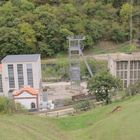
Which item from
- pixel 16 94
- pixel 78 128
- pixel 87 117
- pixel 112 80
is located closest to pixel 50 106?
pixel 16 94

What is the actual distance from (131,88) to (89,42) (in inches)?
792

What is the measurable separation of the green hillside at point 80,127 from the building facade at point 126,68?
53.1ft

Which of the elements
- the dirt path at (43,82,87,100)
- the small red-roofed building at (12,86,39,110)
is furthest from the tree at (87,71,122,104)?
the dirt path at (43,82,87,100)

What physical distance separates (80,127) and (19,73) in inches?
701

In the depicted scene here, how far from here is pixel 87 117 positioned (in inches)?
775

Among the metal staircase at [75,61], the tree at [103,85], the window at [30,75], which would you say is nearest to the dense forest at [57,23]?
the metal staircase at [75,61]

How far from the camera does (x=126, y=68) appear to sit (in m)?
35.8

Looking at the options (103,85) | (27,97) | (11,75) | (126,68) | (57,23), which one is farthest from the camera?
(57,23)

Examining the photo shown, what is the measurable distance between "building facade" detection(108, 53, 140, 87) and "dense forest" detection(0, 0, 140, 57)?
38.3 feet

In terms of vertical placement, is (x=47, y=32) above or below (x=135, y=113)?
above

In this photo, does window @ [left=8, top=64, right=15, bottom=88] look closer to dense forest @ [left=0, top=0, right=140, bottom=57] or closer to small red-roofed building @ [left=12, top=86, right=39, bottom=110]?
small red-roofed building @ [left=12, top=86, right=39, bottom=110]

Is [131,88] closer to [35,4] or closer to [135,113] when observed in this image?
[135,113]

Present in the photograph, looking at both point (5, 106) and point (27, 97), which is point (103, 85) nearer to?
point (27, 97)

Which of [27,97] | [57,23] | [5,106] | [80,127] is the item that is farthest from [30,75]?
[80,127]
